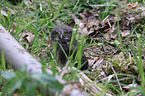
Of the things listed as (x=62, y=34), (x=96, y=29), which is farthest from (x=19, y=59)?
(x=96, y=29)

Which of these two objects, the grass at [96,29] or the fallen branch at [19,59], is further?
the grass at [96,29]

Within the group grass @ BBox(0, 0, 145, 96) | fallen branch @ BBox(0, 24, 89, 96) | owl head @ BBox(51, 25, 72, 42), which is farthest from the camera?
owl head @ BBox(51, 25, 72, 42)

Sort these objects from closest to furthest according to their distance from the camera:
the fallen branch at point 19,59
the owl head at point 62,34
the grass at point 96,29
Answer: the fallen branch at point 19,59 < the grass at point 96,29 < the owl head at point 62,34

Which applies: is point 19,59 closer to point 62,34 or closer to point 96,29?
point 62,34

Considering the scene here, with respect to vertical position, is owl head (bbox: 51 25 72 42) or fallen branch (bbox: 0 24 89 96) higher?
fallen branch (bbox: 0 24 89 96)

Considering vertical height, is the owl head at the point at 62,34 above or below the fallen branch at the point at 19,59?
below

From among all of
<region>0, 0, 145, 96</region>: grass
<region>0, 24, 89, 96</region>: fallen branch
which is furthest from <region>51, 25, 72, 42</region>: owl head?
<region>0, 24, 89, 96</region>: fallen branch

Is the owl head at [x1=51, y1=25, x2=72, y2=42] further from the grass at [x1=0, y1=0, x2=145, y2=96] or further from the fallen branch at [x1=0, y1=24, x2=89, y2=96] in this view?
the fallen branch at [x1=0, y1=24, x2=89, y2=96]

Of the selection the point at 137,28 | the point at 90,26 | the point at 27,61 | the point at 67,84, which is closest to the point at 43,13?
the point at 90,26

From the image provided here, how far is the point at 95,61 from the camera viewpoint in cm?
379

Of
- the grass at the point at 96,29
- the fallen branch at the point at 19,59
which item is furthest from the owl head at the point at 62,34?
the fallen branch at the point at 19,59

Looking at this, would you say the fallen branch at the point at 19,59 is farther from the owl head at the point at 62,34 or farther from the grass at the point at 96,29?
the owl head at the point at 62,34

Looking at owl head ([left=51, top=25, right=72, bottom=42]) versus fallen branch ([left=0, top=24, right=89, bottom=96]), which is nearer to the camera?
fallen branch ([left=0, top=24, right=89, bottom=96])

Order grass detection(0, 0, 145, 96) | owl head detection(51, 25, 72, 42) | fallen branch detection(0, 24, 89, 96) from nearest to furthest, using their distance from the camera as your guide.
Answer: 1. fallen branch detection(0, 24, 89, 96)
2. grass detection(0, 0, 145, 96)
3. owl head detection(51, 25, 72, 42)
